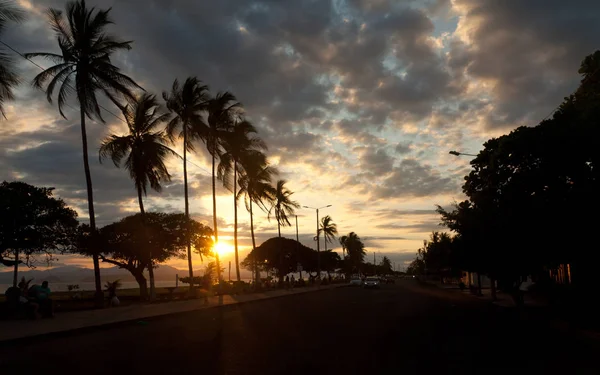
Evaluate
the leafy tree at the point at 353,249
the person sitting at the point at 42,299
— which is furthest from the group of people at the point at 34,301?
the leafy tree at the point at 353,249

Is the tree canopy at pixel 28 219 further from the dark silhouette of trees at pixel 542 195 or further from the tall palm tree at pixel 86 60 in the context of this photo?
the dark silhouette of trees at pixel 542 195

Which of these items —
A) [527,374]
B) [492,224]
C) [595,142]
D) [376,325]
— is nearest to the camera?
[527,374]

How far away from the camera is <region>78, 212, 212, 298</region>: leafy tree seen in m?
38.2

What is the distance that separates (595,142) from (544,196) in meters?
2.71

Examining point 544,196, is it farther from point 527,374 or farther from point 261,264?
point 261,264

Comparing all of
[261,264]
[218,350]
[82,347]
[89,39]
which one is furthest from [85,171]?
[261,264]

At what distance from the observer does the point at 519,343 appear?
12.4 metres

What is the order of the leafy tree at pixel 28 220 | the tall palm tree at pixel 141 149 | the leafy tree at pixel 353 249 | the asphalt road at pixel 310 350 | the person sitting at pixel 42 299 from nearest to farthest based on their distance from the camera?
the asphalt road at pixel 310 350
the person sitting at pixel 42 299
the leafy tree at pixel 28 220
the tall palm tree at pixel 141 149
the leafy tree at pixel 353 249

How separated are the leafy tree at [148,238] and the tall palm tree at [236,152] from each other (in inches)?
189

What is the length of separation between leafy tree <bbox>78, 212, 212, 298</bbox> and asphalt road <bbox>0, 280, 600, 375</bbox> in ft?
72.8

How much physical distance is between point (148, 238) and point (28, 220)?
13.6 m

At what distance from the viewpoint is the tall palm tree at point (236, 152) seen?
4354 cm

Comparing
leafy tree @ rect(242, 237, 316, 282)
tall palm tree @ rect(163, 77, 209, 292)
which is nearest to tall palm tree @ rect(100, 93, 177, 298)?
tall palm tree @ rect(163, 77, 209, 292)

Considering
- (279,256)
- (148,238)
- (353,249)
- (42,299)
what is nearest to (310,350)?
(42,299)
